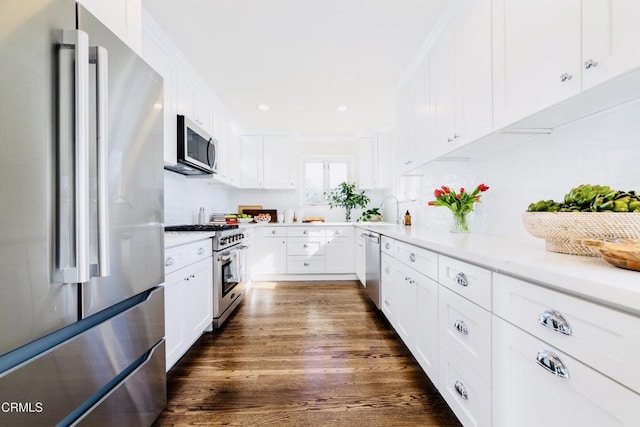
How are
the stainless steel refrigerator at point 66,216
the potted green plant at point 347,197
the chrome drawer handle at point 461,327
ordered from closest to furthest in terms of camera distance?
the stainless steel refrigerator at point 66,216, the chrome drawer handle at point 461,327, the potted green plant at point 347,197

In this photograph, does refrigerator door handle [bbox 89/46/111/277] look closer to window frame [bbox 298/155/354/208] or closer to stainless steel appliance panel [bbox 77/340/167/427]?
stainless steel appliance panel [bbox 77/340/167/427]

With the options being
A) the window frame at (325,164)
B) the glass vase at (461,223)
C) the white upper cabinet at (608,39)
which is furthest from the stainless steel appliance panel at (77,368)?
the window frame at (325,164)

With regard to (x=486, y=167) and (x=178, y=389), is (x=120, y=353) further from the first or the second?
(x=486, y=167)

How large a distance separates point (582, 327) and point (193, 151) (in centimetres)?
272

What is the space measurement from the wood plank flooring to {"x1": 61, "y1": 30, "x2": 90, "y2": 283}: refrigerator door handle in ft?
3.42

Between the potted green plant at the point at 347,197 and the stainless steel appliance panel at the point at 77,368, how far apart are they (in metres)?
3.68

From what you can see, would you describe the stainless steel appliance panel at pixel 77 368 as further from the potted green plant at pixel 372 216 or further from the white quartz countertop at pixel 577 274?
the potted green plant at pixel 372 216

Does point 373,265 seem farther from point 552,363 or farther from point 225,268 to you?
point 552,363

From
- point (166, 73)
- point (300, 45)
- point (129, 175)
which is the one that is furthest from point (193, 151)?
point (129, 175)

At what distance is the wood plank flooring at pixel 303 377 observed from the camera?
4.48ft

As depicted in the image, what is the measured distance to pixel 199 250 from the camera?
6.74 feet

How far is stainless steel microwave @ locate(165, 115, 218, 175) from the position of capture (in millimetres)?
2350

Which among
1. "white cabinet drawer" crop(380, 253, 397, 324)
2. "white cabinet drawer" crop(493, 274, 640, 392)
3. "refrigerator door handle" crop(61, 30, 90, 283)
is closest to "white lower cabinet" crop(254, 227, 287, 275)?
"white cabinet drawer" crop(380, 253, 397, 324)

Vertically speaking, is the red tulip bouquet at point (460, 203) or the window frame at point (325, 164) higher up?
the window frame at point (325, 164)
